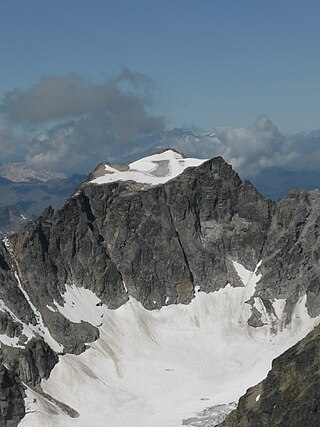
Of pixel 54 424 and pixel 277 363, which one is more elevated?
pixel 54 424

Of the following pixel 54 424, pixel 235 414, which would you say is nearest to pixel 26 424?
pixel 54 424

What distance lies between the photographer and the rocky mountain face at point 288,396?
142 metres

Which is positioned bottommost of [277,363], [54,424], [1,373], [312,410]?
[312,410]

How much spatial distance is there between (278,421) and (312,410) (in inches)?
263

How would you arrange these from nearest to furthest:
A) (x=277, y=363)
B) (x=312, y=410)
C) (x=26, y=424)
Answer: (x=312, y=410) < (x=277, y=363) < (x=26, y=424)

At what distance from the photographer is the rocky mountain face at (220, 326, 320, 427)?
141750 millimetres

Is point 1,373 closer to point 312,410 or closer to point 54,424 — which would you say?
point 54,424

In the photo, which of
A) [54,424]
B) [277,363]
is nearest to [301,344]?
[277,363]

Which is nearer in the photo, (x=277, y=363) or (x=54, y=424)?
(x=277, y=363)

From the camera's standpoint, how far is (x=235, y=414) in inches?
6102

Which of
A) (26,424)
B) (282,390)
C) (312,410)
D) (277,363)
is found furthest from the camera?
(26,424)

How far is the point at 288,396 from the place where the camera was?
14738 centimetres

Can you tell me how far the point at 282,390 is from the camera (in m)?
150

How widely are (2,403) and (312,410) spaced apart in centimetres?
8338
